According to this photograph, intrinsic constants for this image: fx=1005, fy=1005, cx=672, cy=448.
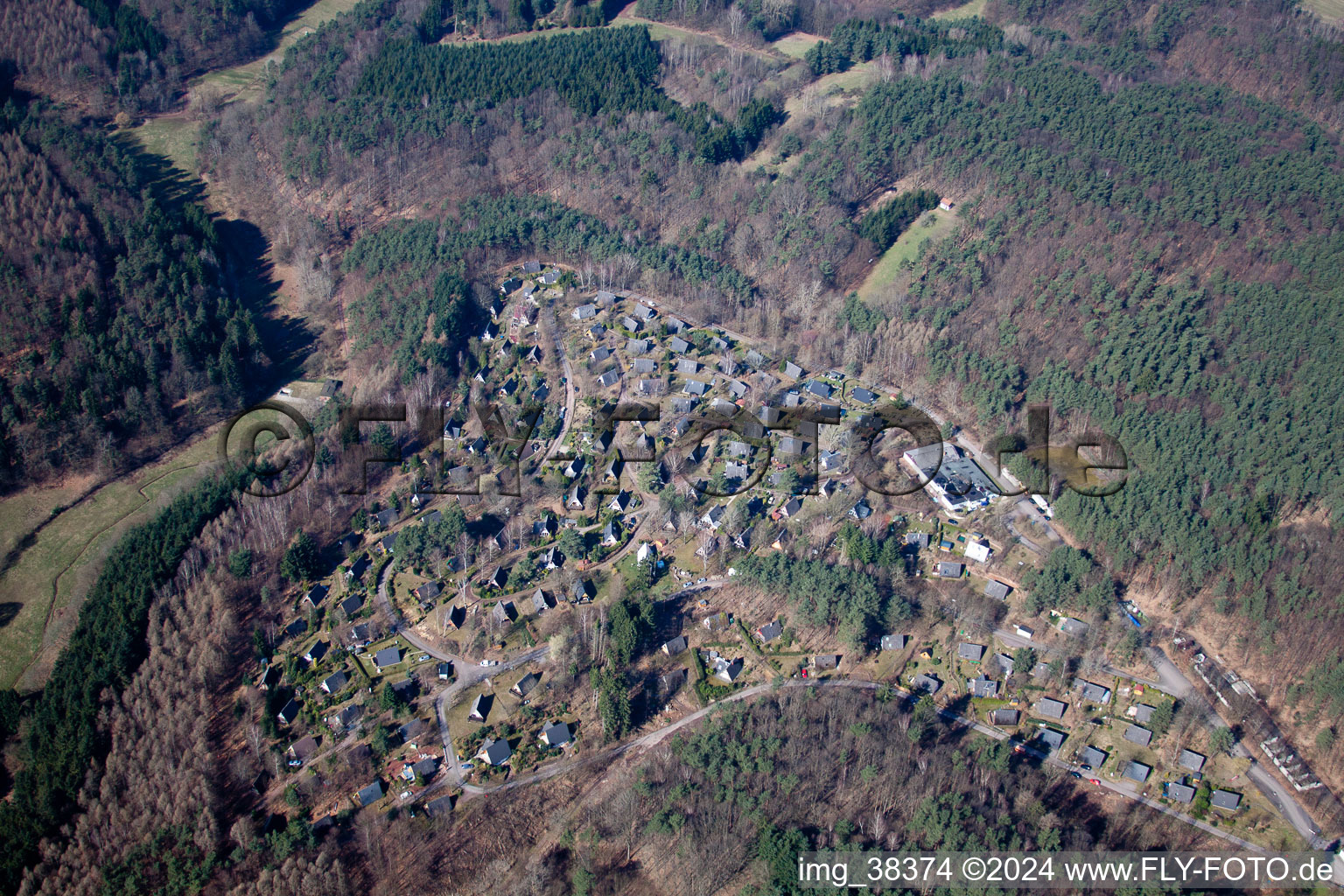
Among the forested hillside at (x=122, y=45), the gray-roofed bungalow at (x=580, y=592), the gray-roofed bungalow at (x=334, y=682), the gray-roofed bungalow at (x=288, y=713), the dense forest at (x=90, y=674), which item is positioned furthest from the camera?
the forested hillside at (x=122, y=45)

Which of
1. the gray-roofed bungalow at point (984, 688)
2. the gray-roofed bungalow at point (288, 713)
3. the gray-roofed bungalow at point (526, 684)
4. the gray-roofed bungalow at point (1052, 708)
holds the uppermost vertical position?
the gray-roofed bungalow at point (288, 713)

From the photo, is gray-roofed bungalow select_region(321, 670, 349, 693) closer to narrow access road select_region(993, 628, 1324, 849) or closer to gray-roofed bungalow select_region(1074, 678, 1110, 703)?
narrow access road select_region(993, 628, 1324, 849)

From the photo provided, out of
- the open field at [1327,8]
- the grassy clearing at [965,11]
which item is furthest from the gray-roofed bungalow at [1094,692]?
the open field at [1327,8]

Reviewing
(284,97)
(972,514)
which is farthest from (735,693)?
(284,97)

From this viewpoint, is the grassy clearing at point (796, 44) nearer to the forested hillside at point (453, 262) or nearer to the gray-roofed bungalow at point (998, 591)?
the forested hillside at point (453, 262)

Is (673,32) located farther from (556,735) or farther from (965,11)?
(556,735)

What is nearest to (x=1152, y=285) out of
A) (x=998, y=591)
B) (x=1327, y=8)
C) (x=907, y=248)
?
(x=907, y=248)

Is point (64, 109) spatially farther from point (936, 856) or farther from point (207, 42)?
point (936, 856)

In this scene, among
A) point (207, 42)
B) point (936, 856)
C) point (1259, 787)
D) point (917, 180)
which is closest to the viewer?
point (936, 856)
